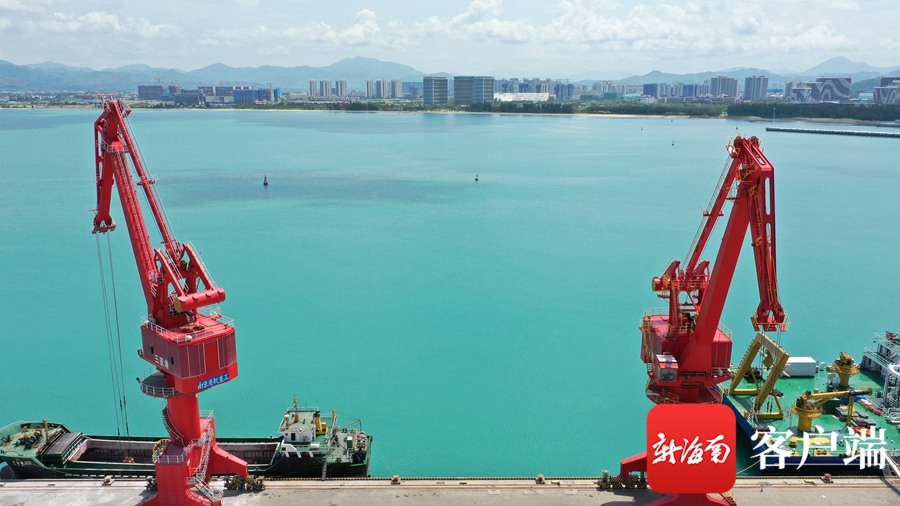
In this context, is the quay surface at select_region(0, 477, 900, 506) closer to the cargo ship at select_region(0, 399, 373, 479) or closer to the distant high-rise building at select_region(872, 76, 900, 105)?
the cargo ship at select_region(0, 399, 373, 479)

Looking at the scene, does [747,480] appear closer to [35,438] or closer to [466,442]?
[466,442]

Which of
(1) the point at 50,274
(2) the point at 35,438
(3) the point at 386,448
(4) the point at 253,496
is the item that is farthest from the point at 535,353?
(1) the point at 50,274

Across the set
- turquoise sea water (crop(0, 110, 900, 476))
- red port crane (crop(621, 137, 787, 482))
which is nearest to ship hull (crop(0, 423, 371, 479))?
turquoise sea water (crop(0, 110, 900, 476))

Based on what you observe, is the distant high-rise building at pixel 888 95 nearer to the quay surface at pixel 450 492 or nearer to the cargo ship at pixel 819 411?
the cargo ship at pixel 819 411

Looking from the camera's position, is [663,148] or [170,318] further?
[663,148]

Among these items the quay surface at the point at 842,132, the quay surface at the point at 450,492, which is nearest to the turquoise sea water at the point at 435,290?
the quay surface at the point at 450,492

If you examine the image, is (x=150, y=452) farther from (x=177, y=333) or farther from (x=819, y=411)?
(x=819, y=411)

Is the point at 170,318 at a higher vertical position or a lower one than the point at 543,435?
higher
